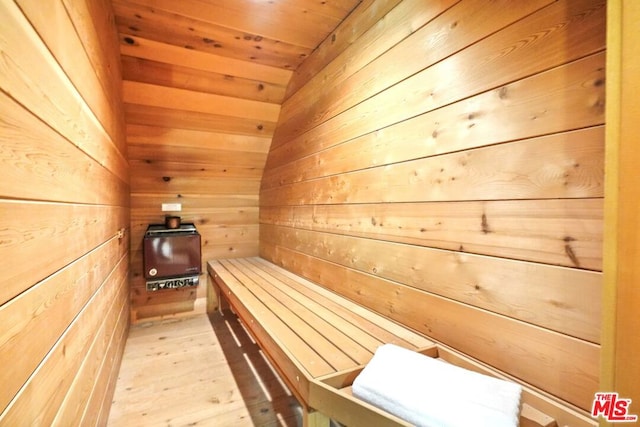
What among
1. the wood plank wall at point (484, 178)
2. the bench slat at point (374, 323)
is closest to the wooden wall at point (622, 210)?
the wood plank wall at point (484, 178)

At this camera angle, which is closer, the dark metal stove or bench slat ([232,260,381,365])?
bench slat ([232,260,381,365])

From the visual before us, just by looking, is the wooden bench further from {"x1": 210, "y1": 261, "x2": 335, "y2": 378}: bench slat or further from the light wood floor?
the light wood floor

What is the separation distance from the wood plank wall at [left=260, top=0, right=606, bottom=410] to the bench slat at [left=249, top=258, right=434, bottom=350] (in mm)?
54

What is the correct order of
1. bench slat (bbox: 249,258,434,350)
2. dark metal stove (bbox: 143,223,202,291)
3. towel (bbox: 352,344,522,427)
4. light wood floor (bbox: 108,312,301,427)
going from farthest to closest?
Result: dark metal stove (bbox: 143,223,202,291) → light wood floor (bbox: 108,312,301,427) → bench slat (bbox: 249,258,434,350) → towel (bbox: 352,344,522,427)

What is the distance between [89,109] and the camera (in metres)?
1.19

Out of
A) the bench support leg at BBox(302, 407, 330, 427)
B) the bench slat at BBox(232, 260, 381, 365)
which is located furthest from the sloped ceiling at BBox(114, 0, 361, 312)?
the bench support leg at BBox(302, 407, 330, 427)

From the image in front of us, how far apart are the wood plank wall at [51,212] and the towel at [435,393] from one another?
86 cm

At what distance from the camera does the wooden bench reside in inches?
34.8

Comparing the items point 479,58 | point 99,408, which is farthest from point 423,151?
point 99,408

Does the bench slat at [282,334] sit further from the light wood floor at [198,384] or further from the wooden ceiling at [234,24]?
the wooden ceiling at [234,24]

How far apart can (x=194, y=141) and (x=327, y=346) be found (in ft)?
7.48

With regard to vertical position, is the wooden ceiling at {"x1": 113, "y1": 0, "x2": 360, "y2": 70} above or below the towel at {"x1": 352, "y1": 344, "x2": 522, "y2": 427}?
above

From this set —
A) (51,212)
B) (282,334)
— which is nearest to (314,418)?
(282,334)

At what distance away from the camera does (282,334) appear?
54.0 inches
